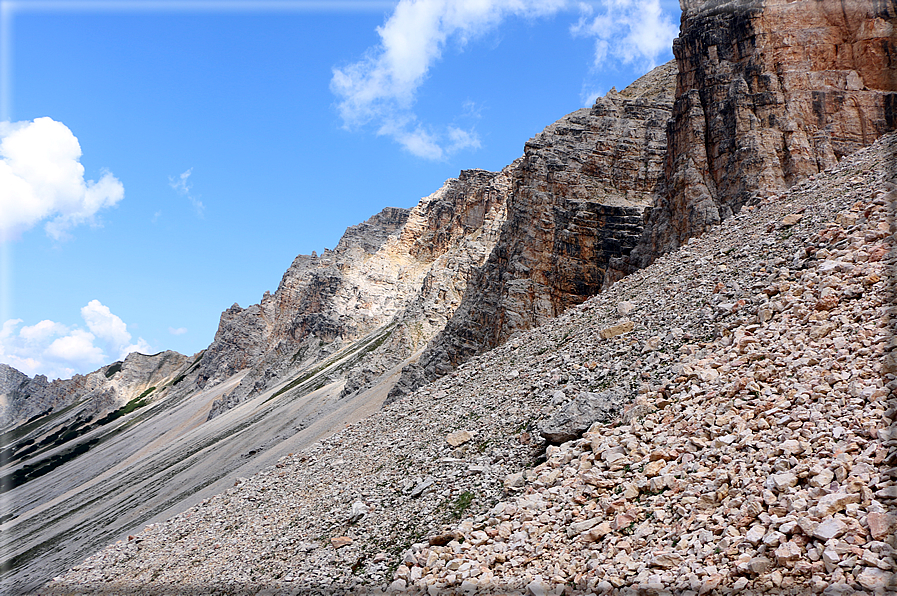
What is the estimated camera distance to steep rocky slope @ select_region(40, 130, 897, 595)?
839cm

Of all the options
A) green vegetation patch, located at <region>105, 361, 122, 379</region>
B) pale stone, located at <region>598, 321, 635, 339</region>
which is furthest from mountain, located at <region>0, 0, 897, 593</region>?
green vegetation patch, located at <region>105, 361, 122, 379</region>

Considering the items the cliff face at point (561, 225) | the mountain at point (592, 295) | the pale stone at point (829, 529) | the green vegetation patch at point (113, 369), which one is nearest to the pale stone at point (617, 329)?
the mountain at point (592, 295)

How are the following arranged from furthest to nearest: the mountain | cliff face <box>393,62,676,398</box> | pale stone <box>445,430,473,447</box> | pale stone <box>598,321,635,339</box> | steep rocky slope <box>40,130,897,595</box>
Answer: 1. cliff face <box>393,62,676,398</box>
2. pale stone <box>598,321,635,339</box>
3. pale stone <box>445,430,473,447</box>
4. the mountain
5. steep rocky slope <box>40,130,897,595</box>

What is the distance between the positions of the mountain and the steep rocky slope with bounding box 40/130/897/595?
5.2 inches

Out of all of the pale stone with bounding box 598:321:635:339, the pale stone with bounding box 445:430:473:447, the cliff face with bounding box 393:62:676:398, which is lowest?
the pale stone with bounding box 445:430:473:447

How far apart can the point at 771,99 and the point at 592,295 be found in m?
14.5

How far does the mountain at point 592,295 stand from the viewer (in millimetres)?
14727

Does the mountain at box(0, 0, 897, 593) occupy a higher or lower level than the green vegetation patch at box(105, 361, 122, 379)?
lower

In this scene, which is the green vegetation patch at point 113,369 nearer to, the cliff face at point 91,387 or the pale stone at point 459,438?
the cliff face at point 91,387

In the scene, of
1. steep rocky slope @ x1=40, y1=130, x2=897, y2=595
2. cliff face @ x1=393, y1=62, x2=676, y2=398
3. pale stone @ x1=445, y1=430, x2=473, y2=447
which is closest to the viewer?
steep rocky slope @ x1=40, y1=130, x2=897, y2=595

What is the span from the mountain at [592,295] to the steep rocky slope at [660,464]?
131 millimetres

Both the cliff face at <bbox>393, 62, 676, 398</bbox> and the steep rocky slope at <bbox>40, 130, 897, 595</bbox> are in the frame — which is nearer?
the steep rocky slope at <bbox>40, 130, 897, 595</bbox>

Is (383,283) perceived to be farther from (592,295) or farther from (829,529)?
(829,529)

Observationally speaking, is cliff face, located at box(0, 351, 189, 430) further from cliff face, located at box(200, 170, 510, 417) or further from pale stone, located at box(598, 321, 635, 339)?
pale stone, located at box(598, 321, 635, 339)
